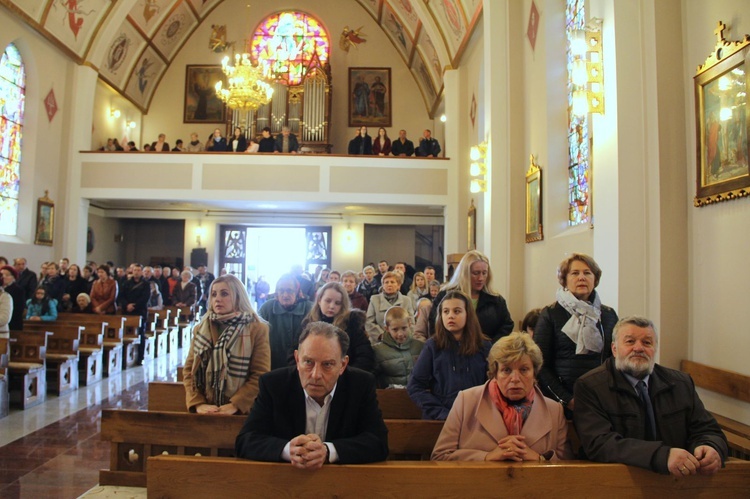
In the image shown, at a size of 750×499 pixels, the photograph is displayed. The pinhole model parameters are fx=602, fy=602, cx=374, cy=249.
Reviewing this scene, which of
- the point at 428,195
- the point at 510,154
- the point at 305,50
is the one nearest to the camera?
the point at 510,154

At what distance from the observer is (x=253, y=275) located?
1881 cm

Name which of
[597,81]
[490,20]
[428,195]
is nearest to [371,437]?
[597,81]

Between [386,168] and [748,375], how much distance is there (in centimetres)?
1036

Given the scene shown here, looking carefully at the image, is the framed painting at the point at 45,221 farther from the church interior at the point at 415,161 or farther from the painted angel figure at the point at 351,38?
the painted angel figure at the point at 351,38

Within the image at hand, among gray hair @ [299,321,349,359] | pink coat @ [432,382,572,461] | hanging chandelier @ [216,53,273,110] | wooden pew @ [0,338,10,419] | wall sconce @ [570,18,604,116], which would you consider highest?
hanging chandelier @ [216,53,273,110]

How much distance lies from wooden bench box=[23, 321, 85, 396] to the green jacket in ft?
15.2

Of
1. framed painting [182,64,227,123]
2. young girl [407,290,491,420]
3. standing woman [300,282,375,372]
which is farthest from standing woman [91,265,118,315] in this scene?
framed painting [182,64,227,123]

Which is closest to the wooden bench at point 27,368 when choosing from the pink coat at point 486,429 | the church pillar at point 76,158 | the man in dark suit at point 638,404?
the pink coat at point 486,429

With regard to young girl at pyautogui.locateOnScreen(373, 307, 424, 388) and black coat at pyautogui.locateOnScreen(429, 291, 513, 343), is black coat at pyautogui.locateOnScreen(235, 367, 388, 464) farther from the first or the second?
black coat at pyautogui.locateOnScreen(429, 291, 513, 343)

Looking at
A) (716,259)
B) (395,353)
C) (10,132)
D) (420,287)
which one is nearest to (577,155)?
(420,287)

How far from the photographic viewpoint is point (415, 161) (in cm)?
1361

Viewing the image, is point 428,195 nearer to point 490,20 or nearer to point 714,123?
point 490,20

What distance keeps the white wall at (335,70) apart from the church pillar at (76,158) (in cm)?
415

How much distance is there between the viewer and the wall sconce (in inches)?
192
